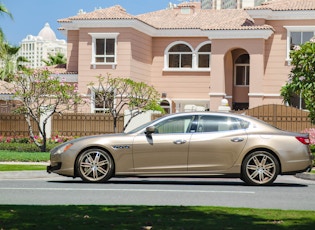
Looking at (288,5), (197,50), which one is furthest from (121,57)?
(288,5)

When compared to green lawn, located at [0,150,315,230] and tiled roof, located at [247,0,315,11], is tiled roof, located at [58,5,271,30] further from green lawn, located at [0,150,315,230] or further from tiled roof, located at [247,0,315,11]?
green lawn, located at [0,150,315,230]

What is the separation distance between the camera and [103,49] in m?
46.5

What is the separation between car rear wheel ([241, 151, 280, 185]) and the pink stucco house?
26.2 metres

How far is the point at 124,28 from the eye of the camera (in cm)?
4566

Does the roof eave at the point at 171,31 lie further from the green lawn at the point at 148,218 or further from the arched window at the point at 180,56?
the green lawn at the point at 148,218

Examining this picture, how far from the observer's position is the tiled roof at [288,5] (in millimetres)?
44406

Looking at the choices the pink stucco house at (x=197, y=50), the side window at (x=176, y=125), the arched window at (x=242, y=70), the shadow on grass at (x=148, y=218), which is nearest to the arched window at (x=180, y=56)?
the pink stucco house at (x=197, y=50)

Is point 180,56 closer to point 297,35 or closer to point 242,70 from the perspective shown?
point 242,70

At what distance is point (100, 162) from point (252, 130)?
10.3ft

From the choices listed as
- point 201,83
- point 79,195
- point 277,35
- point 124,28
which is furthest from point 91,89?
point 79,195

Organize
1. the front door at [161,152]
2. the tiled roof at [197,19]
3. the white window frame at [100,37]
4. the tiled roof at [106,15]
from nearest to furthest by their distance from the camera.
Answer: the front door at [161,152]
the tiled roof at [106,15]
the white window frame at [100,37]
the tiled roof at [197,19]

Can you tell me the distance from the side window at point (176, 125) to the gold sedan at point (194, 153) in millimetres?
20

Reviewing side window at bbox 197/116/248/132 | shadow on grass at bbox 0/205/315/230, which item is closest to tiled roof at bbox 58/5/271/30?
side window at bbox 197/116/248/132

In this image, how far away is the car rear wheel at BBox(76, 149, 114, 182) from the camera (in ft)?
55.2
